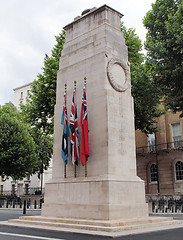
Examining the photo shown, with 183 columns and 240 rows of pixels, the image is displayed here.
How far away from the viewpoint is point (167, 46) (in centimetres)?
2095

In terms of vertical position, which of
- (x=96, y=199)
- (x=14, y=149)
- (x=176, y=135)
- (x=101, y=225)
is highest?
(x=176, y=135)

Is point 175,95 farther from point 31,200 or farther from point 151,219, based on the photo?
point 31,200

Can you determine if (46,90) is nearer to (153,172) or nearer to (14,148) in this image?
(14,148)

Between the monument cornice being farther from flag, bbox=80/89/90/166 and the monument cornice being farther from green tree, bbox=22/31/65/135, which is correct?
green tree, bbox=22/31/65/135

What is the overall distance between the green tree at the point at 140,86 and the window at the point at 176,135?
9.11m

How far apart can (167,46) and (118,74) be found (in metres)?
10.0

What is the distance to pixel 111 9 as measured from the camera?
13055mm

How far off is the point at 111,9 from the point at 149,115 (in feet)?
43.2

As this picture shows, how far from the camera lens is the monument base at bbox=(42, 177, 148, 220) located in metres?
10.3

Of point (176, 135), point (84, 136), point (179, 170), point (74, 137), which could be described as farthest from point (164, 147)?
point (84, 136)

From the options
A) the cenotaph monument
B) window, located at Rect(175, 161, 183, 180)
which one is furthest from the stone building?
the cenotaph monument

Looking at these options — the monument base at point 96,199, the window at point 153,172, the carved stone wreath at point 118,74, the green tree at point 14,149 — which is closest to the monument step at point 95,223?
the monument base at point 96,199

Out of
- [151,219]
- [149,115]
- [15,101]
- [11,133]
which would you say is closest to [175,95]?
[149,115]

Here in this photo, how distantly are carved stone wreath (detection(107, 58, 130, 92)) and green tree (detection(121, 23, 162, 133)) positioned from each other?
31.9 feet
